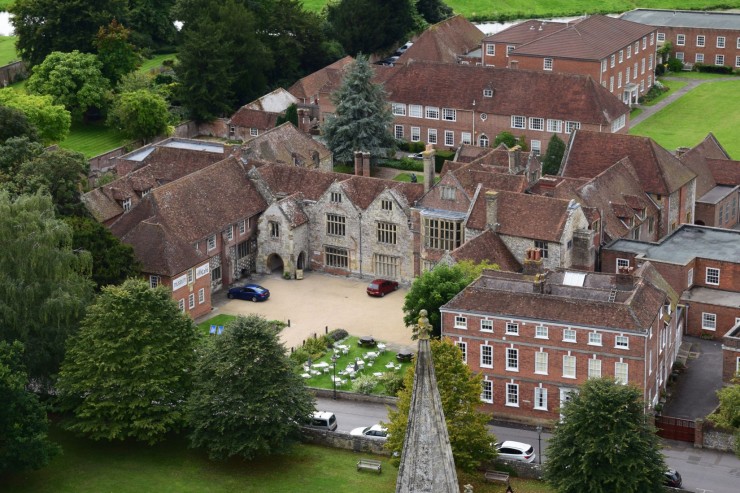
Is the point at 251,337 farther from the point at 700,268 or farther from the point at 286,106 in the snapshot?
the point at 286,106

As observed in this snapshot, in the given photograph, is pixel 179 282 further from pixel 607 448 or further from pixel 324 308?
pixel 607 448

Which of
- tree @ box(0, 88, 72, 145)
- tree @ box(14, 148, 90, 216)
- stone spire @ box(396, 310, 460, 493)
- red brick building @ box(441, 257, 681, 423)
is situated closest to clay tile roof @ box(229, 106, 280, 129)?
tree @ box(0, 88, 72, 145)

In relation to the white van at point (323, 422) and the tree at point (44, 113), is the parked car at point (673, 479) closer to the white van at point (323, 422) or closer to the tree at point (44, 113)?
the white van at point (323, 422)

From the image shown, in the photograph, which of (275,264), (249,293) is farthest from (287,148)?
(249,293)

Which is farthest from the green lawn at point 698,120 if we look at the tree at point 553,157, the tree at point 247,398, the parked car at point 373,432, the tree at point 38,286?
the tree at point 38,286

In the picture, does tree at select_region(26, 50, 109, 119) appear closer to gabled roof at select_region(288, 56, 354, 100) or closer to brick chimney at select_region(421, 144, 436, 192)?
gabled roof at select_region(288, 56, 354, 100)
